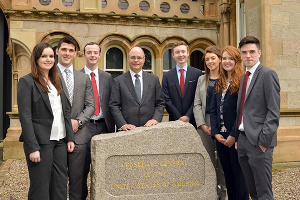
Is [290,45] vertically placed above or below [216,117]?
above

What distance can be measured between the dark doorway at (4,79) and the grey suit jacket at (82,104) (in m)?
8.15

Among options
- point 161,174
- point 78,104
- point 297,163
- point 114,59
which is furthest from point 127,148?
point 114,59

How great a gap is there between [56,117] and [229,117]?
2.06m

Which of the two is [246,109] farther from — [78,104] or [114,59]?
[114,59]

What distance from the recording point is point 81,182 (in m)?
4.05

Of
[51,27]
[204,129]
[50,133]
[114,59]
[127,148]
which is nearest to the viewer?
[50,133]

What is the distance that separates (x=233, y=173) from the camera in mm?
4094

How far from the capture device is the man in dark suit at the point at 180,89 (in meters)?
4.69

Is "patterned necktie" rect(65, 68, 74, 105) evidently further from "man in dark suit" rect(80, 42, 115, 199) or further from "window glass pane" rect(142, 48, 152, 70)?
"window glass pane" rect(142, 48, 152, 70)

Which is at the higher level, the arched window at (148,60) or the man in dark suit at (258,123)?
the arched window at (148,60)

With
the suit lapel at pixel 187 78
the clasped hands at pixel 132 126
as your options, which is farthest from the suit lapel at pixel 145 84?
the suit lapel at pixel 187 78

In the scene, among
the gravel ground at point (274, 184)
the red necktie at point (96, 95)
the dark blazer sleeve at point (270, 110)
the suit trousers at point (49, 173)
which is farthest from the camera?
the gravel ground at point (274, 184)

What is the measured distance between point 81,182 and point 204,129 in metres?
1.75

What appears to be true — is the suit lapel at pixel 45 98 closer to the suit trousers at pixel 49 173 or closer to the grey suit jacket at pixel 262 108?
the suit trousers at pixel 49 173
